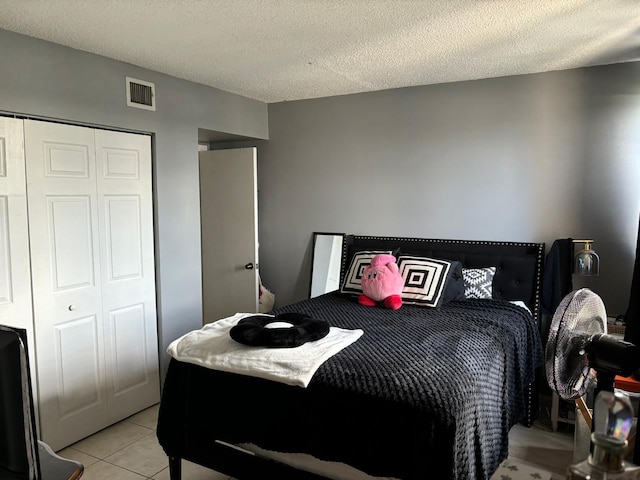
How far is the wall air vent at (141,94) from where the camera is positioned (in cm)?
307

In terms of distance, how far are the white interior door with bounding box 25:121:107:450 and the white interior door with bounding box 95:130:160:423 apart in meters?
0.07

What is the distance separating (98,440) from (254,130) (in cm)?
263

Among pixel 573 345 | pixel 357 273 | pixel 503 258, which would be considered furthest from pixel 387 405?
pixel 503 258

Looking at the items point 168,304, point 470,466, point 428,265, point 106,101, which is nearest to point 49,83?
point 106,101

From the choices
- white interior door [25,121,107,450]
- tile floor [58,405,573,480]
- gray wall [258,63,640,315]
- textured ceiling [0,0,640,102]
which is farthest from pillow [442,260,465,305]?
white interior door [25,121,107,450]

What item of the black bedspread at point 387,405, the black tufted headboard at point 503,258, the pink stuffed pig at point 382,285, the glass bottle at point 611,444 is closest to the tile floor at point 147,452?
the black bedspread at point 387,405

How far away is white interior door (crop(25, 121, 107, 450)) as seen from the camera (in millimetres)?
2643

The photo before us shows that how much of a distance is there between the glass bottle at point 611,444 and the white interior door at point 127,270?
9.41 ft

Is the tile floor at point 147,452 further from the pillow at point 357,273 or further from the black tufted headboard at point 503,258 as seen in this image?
the pillow at point 357,273

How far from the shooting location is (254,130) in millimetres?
4199

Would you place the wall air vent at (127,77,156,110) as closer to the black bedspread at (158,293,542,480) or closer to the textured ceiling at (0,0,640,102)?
the textured ceiling at (0,0,640,102)

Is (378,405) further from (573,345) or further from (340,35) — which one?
(340,35)

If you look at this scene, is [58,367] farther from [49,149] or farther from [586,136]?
[586,136]

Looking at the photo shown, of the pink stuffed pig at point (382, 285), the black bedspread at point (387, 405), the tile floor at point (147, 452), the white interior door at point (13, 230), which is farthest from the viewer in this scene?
the pink stuffed pig at point (382, 285)
